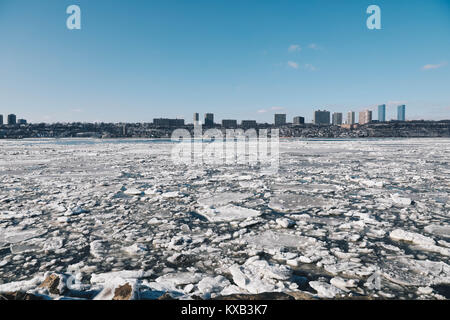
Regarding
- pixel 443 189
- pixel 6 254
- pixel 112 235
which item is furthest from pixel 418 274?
pixel 443 189

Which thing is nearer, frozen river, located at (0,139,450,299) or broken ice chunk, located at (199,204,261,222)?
frozen river, located at (0,139,450,299)

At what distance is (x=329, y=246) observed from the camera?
2645 mm

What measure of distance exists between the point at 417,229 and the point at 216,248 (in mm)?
2519

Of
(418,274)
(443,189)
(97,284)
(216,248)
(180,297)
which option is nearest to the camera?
(180,297)

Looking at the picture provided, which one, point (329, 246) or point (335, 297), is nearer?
point (335, 297)

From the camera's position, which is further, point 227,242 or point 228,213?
point 228,213

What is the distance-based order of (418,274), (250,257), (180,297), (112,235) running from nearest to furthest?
1. (180,297)
2. (418,274)
3. (250,257)
4. (112,235)

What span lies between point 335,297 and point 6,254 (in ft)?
10.1

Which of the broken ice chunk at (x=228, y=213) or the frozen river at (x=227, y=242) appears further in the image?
the broken ice chunk at (x=228, y=213)

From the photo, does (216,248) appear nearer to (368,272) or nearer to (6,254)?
(368,272)
